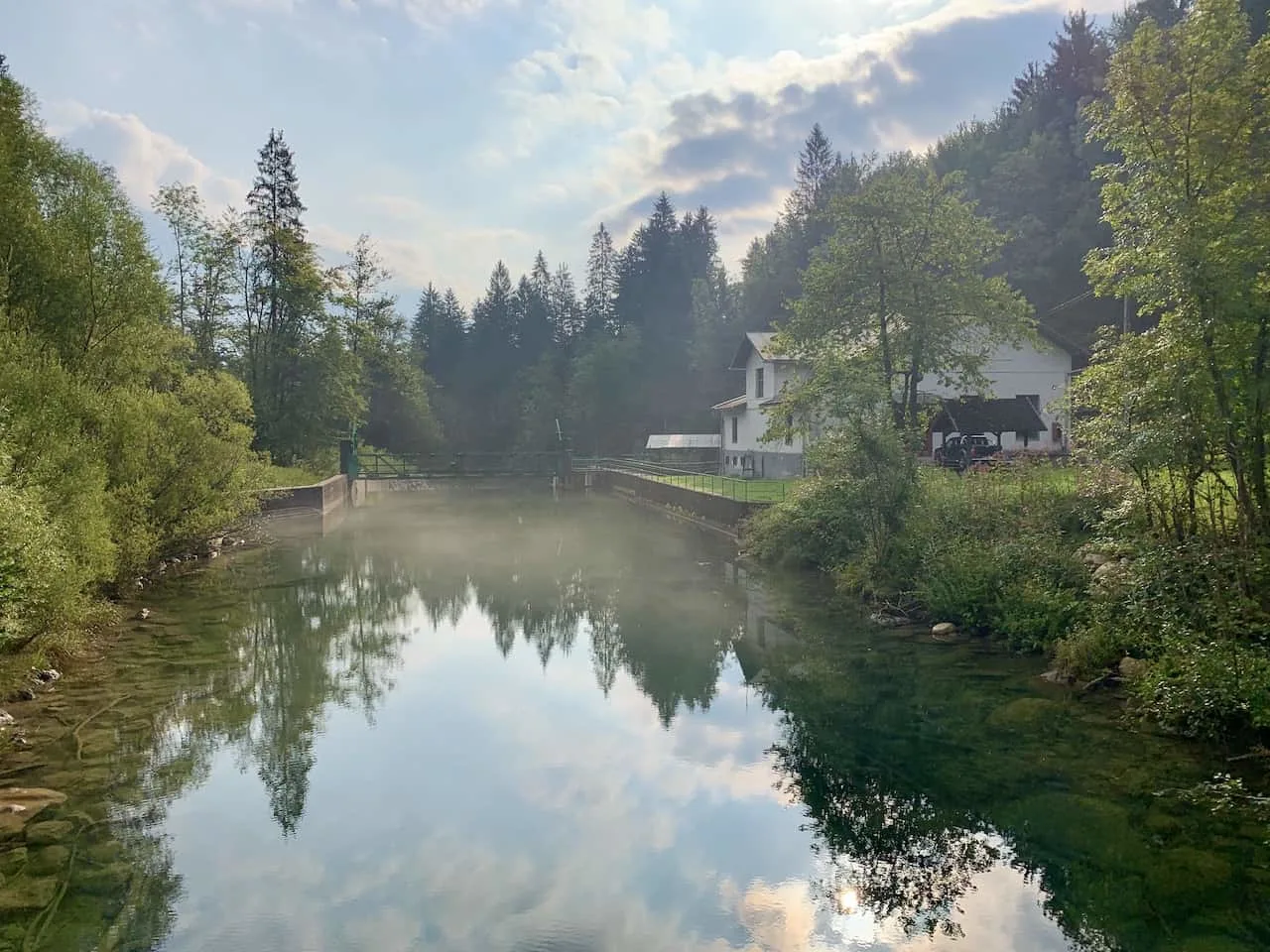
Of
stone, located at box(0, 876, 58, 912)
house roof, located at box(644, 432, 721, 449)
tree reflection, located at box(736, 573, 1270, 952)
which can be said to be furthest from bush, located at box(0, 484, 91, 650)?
house roof, located at box(644, 432, 721, 449)

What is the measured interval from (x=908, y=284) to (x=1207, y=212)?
1263 centimetres

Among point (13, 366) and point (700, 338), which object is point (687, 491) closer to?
point (13, 366)

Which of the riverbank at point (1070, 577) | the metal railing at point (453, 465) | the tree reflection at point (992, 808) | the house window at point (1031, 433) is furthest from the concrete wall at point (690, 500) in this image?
the tree reflection at point (992, 808)

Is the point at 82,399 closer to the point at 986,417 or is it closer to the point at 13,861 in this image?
the point at 13,861

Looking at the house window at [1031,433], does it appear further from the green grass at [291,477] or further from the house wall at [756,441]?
the green grass at [291,477]

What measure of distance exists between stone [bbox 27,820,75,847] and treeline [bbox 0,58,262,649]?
271 cm

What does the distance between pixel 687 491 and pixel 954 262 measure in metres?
14.8

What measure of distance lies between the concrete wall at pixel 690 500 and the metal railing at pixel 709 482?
0.25 m

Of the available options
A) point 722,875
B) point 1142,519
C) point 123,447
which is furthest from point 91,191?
point 1142,519

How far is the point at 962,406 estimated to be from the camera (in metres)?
28.7

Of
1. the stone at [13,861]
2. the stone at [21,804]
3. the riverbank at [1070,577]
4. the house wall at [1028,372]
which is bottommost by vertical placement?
the stone at [13,861]

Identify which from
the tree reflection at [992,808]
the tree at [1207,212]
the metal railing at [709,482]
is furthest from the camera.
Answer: the metal railing at [709,482]

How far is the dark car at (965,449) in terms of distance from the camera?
91.3 feet

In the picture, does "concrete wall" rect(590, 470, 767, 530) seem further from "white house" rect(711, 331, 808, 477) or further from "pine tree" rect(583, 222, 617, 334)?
"pine tree" rect(583, 222, 617, 334)
